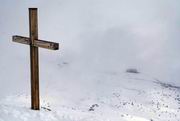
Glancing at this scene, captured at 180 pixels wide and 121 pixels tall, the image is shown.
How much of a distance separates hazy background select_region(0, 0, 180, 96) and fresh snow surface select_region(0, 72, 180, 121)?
143 cm

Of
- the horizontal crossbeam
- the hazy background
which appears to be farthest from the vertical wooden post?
the hazy background

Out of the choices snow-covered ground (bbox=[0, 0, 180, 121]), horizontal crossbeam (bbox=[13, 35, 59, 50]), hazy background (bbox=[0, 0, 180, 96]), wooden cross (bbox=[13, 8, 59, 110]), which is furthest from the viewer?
hazy background (bbox=[0, 0, 180, 96])

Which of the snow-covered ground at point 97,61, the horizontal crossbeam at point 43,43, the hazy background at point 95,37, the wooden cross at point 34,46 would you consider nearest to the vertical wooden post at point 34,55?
the wooden cross at point 34,46

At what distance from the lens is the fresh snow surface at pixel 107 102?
687 cm

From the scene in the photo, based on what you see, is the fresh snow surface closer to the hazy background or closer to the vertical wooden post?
the vertical wooden post

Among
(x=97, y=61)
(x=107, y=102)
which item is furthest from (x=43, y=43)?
(x=97, y=61)

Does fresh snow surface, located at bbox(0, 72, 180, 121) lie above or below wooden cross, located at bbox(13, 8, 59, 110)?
below

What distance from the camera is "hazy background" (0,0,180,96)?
15453 mm

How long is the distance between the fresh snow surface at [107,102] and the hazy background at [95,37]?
143 cm

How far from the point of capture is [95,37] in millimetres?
20422

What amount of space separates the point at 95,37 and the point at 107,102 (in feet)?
33.2

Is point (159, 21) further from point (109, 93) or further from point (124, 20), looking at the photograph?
point (109, 93)

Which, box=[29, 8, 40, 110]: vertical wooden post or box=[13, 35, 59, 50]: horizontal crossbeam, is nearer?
box=[13, 35, 59, 50]: horizontal crossbeam

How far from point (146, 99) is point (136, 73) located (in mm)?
3956
